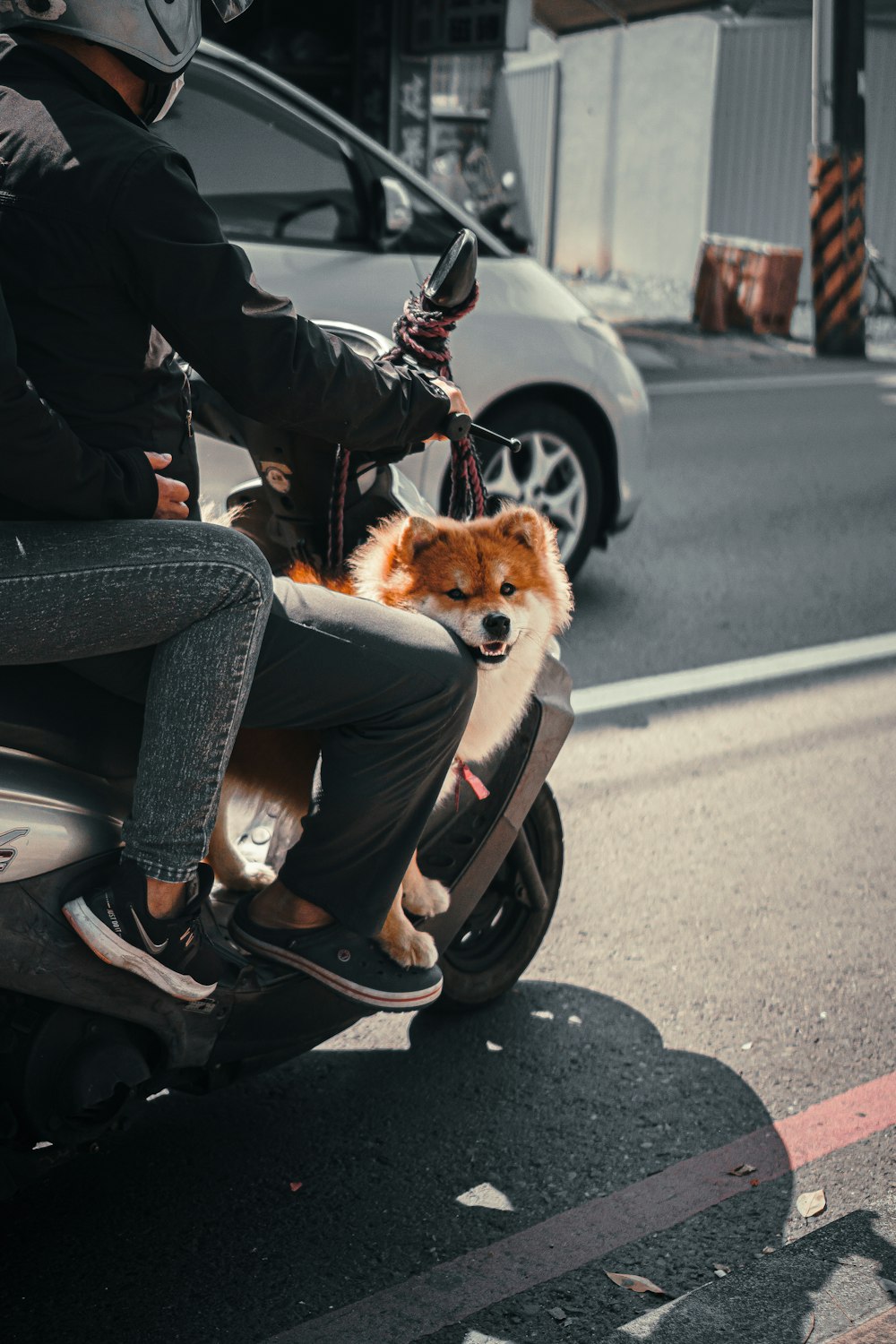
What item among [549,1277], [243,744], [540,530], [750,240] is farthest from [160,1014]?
[750,240]

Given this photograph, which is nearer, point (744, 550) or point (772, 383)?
point (744, 550)

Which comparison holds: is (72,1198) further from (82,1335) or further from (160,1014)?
(160,1014)

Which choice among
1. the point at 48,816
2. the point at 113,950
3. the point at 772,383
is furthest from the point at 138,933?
the point at 772,383

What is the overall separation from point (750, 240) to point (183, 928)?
18752mm

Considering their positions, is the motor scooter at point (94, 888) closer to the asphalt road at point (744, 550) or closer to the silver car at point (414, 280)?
the asphalt road at point (744, 550)

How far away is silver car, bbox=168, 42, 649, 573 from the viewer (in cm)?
602

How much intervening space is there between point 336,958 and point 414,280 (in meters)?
4.17

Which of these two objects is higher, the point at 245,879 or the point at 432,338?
the point at 432,338

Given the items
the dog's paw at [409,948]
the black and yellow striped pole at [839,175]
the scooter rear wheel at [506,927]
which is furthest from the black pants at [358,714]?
the black and yellow striped pole at [839,175]

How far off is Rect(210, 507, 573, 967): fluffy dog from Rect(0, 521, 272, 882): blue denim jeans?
11.7 inches

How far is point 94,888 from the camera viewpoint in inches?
92.7

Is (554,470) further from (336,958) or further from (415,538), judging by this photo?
(336,958)

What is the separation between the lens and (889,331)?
17.9m

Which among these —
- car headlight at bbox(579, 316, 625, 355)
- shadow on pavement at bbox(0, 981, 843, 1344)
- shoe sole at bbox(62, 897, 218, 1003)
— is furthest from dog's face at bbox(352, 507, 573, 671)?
car headlight at bbox(579, 316, 625, 355)
